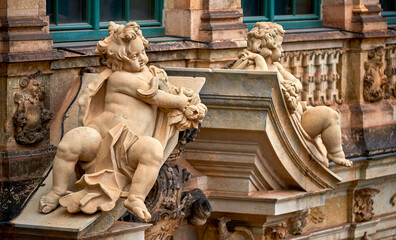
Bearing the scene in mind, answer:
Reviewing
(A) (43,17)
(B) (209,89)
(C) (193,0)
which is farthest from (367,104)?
(A) (43,17)

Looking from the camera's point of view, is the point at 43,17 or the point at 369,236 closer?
the point at 43,17

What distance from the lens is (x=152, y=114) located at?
579 inches

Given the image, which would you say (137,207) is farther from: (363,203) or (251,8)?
(363,203)

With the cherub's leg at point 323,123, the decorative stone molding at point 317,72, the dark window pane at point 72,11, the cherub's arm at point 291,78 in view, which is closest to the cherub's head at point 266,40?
the cherub's arm at point 291,78

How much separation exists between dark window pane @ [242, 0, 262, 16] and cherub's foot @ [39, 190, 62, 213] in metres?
5.86

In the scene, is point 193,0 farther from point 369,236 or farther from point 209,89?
point 369,236

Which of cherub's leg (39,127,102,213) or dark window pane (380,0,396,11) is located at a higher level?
dark window pane (380,0,396,11)

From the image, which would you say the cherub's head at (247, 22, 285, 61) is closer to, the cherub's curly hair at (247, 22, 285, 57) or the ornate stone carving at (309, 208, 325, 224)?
the cherub's curly hair at (247, 22, 285, 57)

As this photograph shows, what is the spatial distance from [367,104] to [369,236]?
165 centimetres

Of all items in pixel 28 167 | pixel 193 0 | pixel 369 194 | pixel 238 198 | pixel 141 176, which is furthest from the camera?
pixel 369 194

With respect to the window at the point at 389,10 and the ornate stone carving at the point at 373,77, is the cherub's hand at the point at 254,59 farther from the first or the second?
the window at the point at 389,10

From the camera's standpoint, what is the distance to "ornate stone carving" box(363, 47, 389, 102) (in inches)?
820

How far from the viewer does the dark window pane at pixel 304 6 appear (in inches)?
801

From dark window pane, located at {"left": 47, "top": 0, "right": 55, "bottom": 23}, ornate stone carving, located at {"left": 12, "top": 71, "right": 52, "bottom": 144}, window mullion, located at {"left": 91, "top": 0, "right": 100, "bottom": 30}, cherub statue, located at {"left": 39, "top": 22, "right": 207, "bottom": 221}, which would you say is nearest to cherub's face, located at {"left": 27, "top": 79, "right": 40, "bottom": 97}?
ornate stone carving, located at {"left": 12, "top": 71, "right": 52, "bottom": 144}
